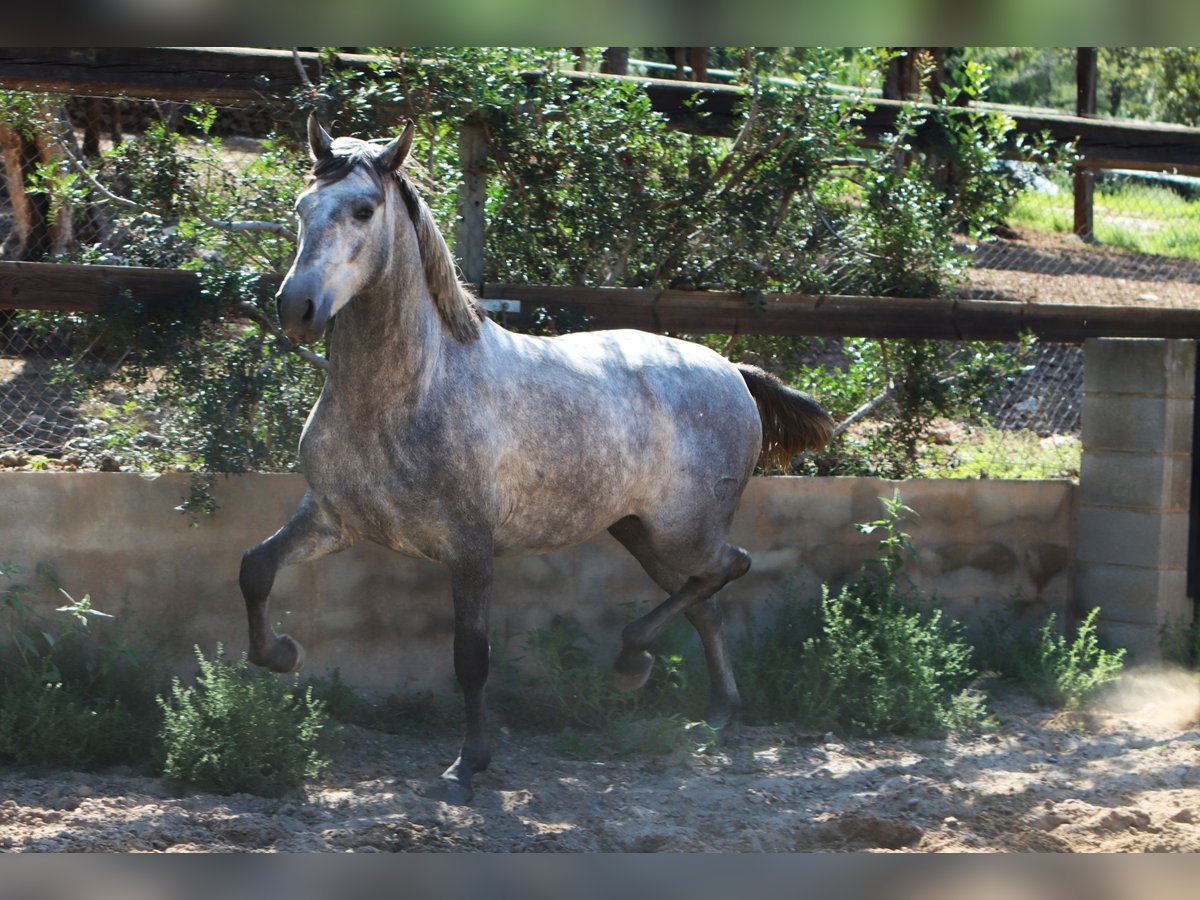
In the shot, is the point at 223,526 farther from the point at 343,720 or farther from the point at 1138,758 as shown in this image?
the point at 1138,758

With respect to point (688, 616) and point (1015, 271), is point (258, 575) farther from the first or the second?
point (1015, 271)

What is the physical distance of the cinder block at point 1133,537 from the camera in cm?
704

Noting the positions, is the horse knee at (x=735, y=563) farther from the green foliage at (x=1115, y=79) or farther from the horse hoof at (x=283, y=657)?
the green foliage at (x=1115, y=79)

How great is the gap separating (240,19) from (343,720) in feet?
9.72

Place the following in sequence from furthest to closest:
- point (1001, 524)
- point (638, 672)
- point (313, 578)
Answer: point (1001, 524) < point (313, 578) < point (638, 672)

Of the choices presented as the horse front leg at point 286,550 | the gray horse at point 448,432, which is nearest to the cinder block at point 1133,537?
the gray horse at point 448,432

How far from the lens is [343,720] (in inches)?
224

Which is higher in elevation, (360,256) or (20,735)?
(360,256)

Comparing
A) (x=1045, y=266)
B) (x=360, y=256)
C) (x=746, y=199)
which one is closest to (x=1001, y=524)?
(x=746, y=199)

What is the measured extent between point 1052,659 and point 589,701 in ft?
8.29

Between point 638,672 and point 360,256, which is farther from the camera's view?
point 638,672

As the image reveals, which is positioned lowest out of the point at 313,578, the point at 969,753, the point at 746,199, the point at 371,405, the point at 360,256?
the point at 969,753

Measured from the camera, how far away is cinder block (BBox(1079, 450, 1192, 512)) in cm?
707

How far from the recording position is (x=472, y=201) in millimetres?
6762
